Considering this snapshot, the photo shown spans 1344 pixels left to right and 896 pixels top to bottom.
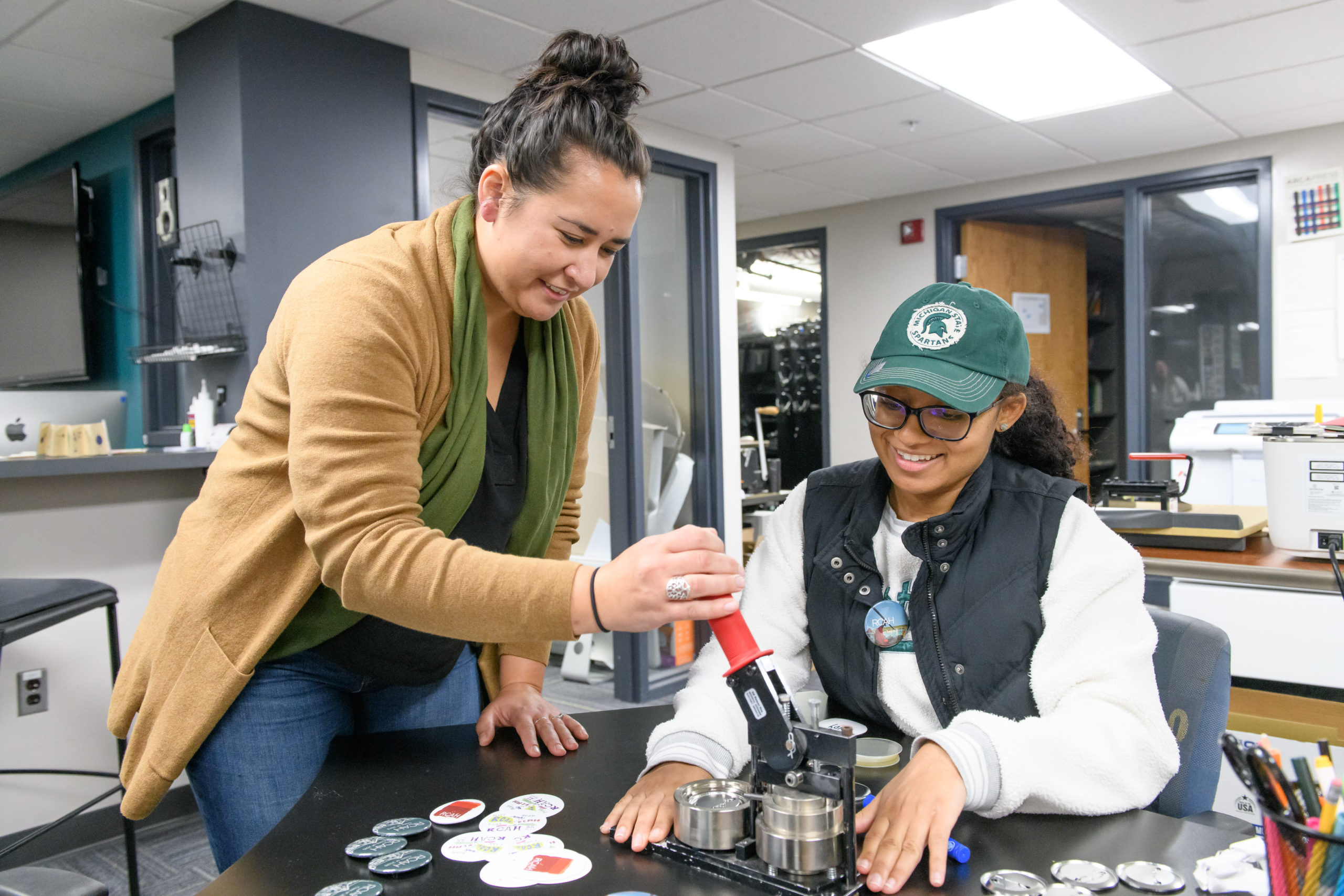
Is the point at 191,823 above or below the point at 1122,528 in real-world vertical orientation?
below

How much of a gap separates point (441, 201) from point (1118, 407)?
5638mm

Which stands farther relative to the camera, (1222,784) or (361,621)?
(1222,784)

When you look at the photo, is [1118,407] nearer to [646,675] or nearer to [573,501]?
[646,675]

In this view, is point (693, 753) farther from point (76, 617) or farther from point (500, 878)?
point (76, 617)

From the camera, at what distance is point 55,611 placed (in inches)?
77.7

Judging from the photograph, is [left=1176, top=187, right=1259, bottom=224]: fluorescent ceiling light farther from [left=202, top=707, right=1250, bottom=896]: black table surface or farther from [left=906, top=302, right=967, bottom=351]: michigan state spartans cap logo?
[left=202, top=707, right=1250, bottom=896]: black table surface

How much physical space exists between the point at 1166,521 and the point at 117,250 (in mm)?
4177

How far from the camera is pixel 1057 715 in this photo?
991 mm

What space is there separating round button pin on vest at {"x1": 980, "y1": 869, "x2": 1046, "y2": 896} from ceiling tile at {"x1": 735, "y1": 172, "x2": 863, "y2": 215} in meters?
4.40

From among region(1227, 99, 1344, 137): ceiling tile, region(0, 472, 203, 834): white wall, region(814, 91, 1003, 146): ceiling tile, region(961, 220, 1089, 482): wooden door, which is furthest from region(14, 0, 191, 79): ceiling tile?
region(1227, 99, 1344, 137): ceiling tile

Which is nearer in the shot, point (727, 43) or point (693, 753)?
point (693, 753)

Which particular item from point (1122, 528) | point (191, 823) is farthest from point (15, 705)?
point (1122, 528)

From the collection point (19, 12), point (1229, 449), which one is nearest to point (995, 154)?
point (1229, 449)

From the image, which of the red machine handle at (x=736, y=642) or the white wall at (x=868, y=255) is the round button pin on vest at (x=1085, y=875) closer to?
the red machine handle at (x=736, y=642)
